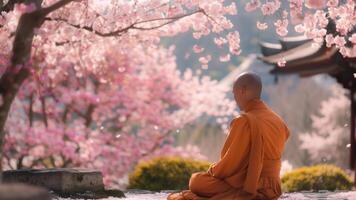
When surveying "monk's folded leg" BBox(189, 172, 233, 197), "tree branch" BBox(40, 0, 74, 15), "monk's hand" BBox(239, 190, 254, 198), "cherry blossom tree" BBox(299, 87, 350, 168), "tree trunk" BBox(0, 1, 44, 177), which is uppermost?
"tree branch" BBox(40, 0, 74, 15)

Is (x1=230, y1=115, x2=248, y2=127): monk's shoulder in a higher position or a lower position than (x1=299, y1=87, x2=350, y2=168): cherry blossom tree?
higher

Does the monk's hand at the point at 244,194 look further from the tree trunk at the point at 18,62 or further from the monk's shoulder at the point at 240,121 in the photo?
the tree trunk at the point at 18,62

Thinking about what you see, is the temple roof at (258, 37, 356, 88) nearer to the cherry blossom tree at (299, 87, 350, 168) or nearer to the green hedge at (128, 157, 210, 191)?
the green hedge at (128, 157, 210, 191)

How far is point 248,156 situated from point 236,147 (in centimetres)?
19

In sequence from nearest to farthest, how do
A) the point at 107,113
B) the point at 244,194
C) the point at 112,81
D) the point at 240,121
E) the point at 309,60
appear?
the point at 240,121 → the point at 244,194 → the point at 309,60 → the point at 112,81 → the point at 107,113

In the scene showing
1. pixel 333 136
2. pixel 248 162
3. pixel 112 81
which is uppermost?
pixel 112 81

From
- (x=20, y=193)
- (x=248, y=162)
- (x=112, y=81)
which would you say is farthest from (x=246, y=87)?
(x=112, y=81)


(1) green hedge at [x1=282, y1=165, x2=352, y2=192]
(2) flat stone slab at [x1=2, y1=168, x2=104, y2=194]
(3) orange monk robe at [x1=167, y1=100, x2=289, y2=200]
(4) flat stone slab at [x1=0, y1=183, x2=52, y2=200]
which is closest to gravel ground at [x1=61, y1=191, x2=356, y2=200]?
(2) flat stone slab at [x1=2, y1=168, x2=104, y2=194]

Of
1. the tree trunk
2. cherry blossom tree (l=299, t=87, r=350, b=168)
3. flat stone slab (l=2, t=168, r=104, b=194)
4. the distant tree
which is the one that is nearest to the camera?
the tree trunk

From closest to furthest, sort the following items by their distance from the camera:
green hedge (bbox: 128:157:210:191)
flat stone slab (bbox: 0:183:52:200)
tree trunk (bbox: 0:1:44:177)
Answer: flat stone slab (bbox: 0:183:52:200), tree trunk (bbox: 0:1:44:177), green hedge (bbox: 128:157:210:191)

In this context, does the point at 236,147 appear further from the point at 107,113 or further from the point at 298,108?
the point at 298,108

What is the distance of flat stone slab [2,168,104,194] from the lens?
32.9 feet

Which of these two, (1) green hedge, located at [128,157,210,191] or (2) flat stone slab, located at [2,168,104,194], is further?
(1) green hedge, located at [128,157,210,191]

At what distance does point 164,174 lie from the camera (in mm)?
12695
